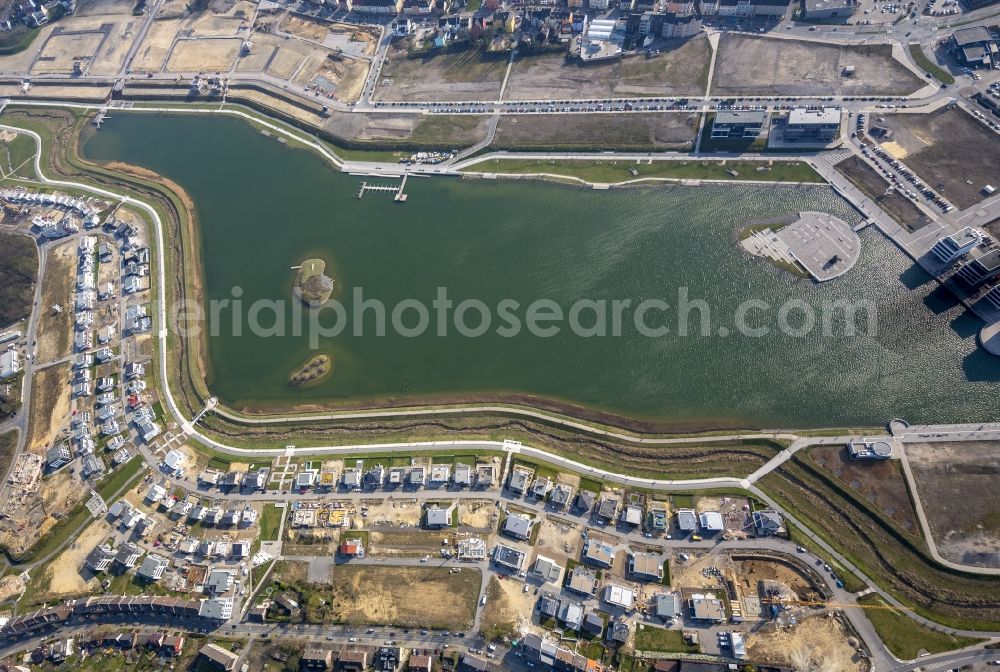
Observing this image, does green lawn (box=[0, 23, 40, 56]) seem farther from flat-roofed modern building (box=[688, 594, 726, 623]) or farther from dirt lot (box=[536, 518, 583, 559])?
flat-roofed modern building (box=[688, 594, 726, 623])

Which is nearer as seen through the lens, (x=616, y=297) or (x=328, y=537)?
(x=328, y=537)

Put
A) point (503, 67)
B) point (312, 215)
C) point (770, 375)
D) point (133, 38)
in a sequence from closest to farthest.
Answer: point (770, 375) < point (312, 215) < point (503, 67) < point (133, 38)

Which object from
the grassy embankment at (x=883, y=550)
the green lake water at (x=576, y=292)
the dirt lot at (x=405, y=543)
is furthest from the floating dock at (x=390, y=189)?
the grassy embankment at (x=883, y=550)

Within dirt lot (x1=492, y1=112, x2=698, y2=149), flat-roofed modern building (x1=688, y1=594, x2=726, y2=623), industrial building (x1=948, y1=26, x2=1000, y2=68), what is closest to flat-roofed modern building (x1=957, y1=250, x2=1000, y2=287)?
industrial building (x1=948, y1=26, x2=1000, y2=68)

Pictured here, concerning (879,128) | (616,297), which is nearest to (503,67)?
(616,297)

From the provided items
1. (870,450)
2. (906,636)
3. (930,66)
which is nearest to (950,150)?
(930,66)

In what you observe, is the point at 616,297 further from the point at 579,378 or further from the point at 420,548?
the point at 420,548
